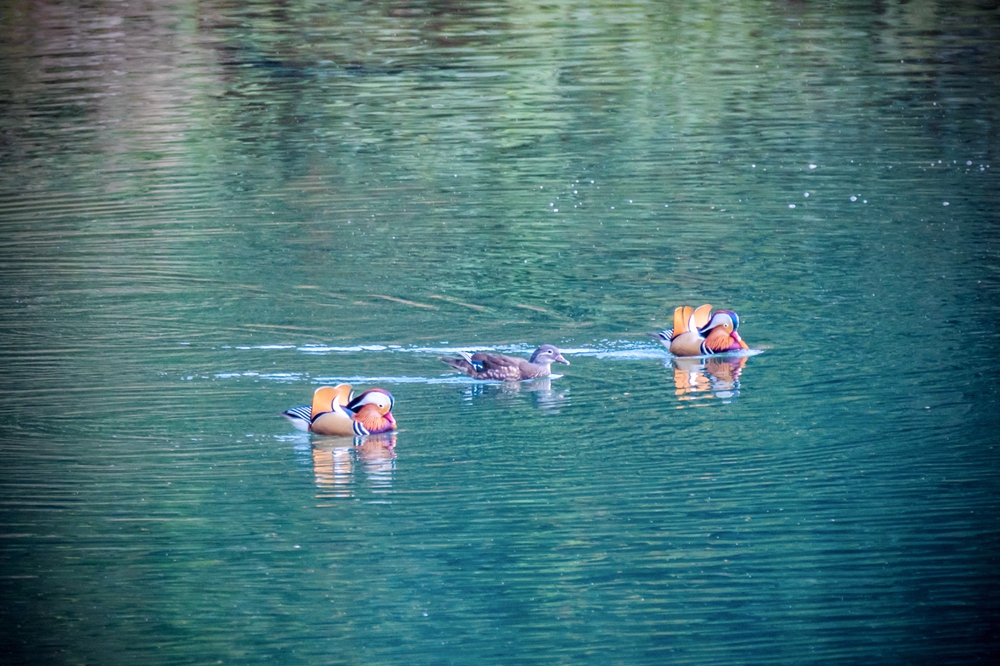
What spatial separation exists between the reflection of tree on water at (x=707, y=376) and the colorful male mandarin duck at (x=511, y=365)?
0.71 m

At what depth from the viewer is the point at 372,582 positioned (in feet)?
20.7

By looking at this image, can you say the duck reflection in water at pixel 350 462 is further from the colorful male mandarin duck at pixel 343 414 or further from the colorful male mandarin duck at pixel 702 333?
the colorful male mandarin duck at pixel 702 333

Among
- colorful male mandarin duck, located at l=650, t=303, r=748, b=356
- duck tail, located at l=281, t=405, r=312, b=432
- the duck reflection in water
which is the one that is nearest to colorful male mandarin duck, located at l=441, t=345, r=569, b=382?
colorful male mandarin duck, located at l=650, t=303, r=748, b=356

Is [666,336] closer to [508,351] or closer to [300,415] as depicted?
[508,351]

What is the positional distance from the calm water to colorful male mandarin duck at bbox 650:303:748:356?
20 centimetres

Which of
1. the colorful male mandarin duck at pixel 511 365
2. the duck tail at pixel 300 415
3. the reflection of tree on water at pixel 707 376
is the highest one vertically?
the duck tail at pixel 300 415

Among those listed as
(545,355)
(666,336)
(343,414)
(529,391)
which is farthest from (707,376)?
(343,414)

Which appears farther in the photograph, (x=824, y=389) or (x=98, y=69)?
(x=98, y=69)

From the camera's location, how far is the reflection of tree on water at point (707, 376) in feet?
28.1

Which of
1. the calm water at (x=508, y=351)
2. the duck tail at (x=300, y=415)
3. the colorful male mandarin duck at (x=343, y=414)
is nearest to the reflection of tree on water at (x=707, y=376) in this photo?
the calm water at (x=508, y=351)

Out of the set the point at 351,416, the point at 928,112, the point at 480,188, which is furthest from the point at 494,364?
the point at 928,112

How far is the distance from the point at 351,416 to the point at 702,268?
3936 millimetres

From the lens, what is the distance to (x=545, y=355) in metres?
8.74

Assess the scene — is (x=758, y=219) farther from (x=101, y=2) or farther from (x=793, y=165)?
(x=101, y=2)
